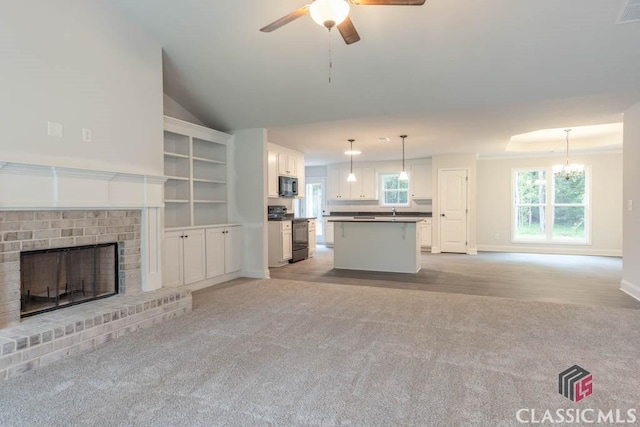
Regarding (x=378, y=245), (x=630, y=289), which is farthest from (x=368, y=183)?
(x=630, y=289)

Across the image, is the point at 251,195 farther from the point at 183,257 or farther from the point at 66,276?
the point at 66,276

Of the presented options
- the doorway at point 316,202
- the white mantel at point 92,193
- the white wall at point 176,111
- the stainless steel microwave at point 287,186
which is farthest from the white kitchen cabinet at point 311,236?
the white mantel at point 92,193

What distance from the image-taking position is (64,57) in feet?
9.93

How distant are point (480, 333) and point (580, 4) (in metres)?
2.85

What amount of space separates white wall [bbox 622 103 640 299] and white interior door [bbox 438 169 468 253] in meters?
3.90

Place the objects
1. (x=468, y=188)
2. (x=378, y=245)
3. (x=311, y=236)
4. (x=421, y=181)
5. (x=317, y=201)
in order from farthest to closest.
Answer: (x=317, y=201) → (x=421, y=181) → (x=468, y=188) → (x=311, y=236) → (x=378, y=245)

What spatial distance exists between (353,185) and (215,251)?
540 cm

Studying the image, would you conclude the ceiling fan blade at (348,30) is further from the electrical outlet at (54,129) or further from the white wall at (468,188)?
the white wall at (468,188)

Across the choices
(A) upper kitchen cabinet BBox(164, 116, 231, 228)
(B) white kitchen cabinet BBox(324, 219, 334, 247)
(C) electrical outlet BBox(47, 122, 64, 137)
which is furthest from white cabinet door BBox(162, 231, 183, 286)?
(B) white kitchen cabinet BBox(324, 219, 334, 247)

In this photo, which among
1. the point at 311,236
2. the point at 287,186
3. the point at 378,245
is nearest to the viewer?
the point at 378,245

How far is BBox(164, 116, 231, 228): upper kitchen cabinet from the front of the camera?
498cm

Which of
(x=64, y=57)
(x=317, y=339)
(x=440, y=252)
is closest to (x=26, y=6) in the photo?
(x=64, y=57)

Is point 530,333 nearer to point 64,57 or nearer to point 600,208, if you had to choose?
point 64,57

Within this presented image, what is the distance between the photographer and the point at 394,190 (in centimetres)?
954
